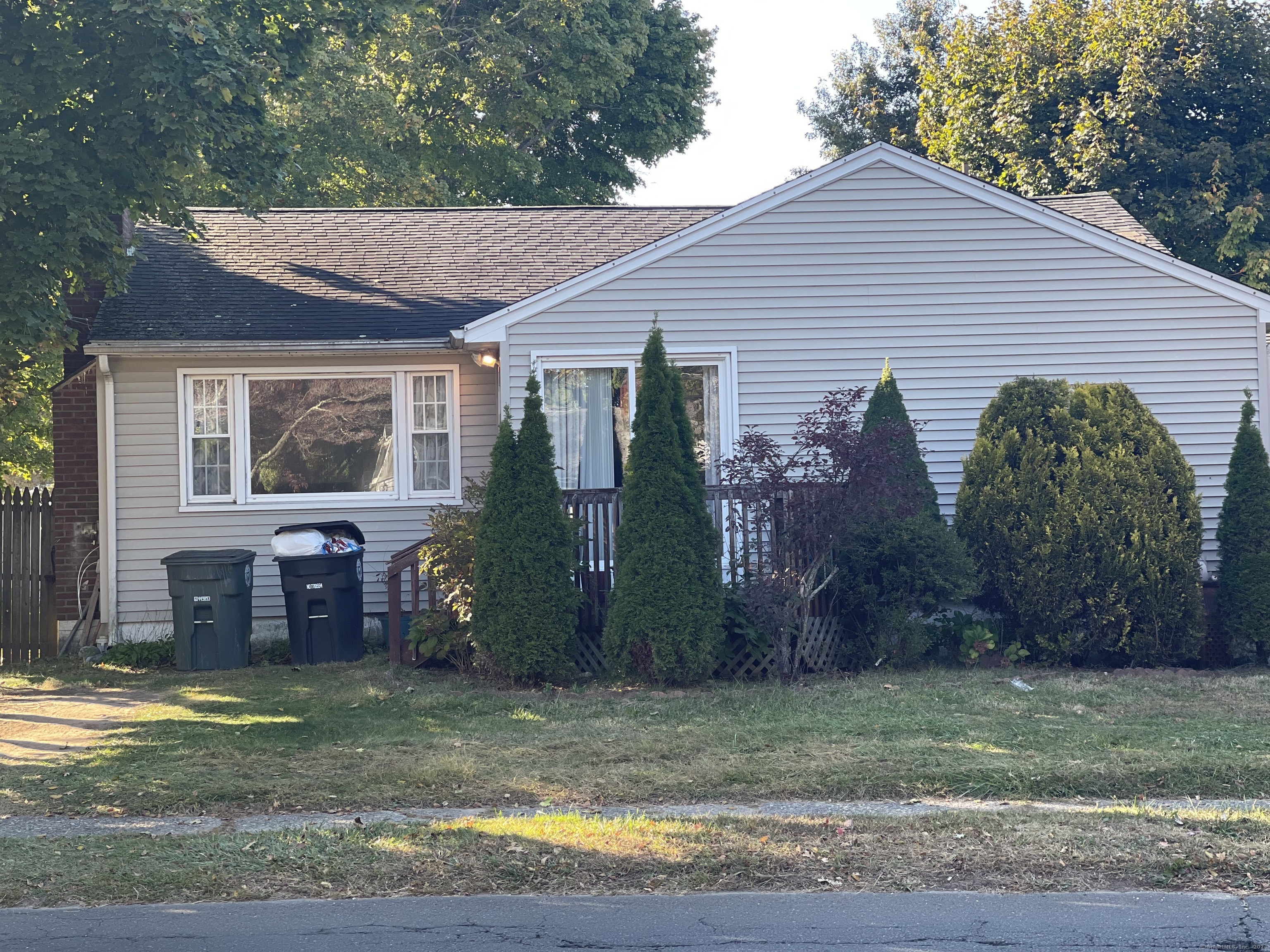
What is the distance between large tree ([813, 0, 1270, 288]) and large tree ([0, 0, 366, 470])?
57.1 feet

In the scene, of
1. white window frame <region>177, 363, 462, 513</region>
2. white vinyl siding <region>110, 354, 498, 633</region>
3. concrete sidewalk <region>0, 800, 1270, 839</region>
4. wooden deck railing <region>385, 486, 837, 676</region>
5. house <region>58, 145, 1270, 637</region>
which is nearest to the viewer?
concrete sidewalk <region>0, 800, 1270, 839</region>

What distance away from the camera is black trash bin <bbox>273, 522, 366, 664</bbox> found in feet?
39.3

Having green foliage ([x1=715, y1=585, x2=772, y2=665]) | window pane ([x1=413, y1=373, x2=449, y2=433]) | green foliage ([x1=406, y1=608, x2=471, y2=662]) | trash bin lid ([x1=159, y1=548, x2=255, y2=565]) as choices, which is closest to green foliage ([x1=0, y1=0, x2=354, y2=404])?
trash bin lid ([x1=159, y1=548, x2=255, y2=565])

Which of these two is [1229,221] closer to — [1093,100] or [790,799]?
[1093,100]

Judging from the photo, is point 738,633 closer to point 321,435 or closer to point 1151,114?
point 321,435

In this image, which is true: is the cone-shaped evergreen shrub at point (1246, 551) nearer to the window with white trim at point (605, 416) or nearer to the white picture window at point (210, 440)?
the window with white trim at point (605, 416)

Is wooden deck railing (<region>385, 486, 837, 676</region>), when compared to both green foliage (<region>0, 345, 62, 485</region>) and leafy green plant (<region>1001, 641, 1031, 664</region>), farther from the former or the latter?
green foliage (<region>0, 345, 62, 485</region>)

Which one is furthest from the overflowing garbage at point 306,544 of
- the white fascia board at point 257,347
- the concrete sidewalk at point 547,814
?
the concrete sidewalk at point 547,814

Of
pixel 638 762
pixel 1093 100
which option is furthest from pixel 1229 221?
pixel 638 762

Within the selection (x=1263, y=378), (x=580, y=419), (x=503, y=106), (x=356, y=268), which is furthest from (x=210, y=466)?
(x=503, y=106)

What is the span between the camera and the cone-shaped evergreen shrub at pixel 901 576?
10.2 meters

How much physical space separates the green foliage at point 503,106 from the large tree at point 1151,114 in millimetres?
7514

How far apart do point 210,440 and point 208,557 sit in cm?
179

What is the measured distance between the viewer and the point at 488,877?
5.45 metres
